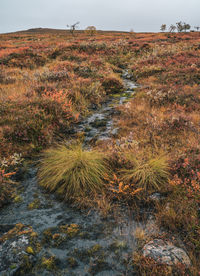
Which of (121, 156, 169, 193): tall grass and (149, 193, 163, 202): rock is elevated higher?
(121, 156, 169, 193): tall grass

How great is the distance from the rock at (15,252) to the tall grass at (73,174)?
118 centimetres

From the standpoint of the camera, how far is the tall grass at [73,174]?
4.30 meters

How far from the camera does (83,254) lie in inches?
119

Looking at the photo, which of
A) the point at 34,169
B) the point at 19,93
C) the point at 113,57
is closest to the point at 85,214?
the point at 34,169

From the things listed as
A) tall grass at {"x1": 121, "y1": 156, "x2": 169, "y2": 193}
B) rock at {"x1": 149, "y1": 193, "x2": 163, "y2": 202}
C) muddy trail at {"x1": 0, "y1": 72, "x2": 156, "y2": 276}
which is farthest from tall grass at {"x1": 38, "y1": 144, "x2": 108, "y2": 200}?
rock at {"x1": 149, "y1": 193, "x2": 163, "y2": 202}

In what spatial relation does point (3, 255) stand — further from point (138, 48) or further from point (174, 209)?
point (138, 48)

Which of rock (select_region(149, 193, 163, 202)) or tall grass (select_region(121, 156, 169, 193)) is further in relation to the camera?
tall grass (select_region(121, 156, 169, 193))

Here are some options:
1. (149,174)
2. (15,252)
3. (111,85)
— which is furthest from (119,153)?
(111,85)

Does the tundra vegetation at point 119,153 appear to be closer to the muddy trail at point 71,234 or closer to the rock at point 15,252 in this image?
the muddy trail at point 71,234

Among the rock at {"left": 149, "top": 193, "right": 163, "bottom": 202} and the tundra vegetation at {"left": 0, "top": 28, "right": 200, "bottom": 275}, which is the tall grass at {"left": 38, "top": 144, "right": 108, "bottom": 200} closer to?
the tundra vegetation at {"left": 0, "top": 28, "right": 200, "bottom": 275}

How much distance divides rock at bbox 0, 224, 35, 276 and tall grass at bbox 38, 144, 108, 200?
46.6 inches

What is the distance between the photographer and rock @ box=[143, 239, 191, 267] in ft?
8.77

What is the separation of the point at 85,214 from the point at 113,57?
2151 centimetres

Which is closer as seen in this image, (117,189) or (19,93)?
(117,189)
